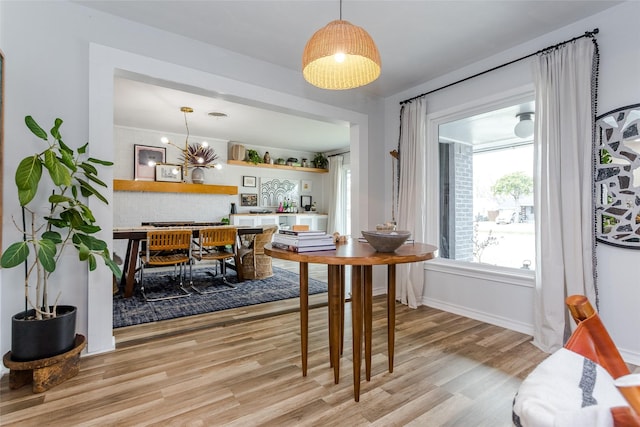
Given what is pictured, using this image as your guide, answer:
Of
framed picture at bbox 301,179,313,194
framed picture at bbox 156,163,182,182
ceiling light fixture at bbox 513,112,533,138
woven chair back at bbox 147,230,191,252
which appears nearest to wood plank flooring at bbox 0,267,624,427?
woven chair back at bbox 147,230,191,252

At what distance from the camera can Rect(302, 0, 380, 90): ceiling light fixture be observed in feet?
4.95

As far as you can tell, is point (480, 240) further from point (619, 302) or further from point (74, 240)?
point (74, 240)

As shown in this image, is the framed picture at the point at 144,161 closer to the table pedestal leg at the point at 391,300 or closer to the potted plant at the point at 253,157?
the potted plant at the point at 253,157

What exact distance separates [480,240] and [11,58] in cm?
401

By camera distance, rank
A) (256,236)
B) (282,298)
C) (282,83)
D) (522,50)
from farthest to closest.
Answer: (256,236)
(282,298)
(282,83)
(522,50)

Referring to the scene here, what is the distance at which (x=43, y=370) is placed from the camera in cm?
183

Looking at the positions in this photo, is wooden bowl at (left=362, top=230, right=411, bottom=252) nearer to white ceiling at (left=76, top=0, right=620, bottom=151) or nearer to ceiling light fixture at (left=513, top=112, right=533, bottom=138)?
white ceiling at (left=76, top=0, right=620, bottom=151)

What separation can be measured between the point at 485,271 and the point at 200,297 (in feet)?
10.1

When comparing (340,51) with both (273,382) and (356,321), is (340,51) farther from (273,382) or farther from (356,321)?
(273,382)

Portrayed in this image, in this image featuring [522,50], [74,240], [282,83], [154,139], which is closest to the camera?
[74,240]

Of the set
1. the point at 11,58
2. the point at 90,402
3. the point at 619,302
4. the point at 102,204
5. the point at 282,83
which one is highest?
the point at 282,83

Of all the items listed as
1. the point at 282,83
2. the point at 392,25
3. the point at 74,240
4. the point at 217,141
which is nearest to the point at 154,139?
the point at 217,141

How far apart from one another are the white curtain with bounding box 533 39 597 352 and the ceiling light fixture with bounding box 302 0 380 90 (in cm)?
164

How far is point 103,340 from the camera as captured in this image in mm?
2336
